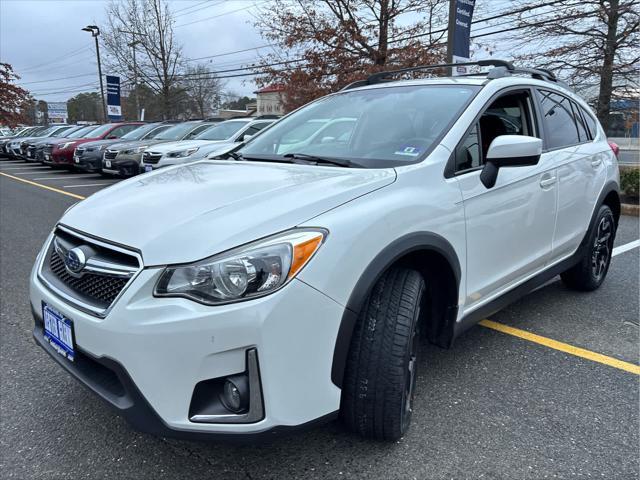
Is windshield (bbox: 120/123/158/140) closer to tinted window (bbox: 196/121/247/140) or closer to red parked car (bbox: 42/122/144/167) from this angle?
red parked car (bbox: 42/122/144/167)

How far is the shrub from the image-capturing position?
837 cm

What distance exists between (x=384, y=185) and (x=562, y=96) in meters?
2.34

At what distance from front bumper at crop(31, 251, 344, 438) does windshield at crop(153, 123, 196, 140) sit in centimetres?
1090

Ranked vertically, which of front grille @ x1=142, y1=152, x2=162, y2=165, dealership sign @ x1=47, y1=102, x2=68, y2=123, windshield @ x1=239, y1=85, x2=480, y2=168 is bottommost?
front grille @ x1=142, y1=152, x2=162, y2=165

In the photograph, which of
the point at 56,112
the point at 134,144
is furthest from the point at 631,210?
the point at 56,112

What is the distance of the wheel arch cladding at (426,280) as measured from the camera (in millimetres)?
1893

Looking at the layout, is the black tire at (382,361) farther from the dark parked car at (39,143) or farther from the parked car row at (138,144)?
the dark parked car at (39,143)

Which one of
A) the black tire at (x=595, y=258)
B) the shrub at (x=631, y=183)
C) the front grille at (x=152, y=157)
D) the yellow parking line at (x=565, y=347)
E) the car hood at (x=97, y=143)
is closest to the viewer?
the yellow parking line at (x=565, y=347)

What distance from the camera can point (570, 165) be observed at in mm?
3455

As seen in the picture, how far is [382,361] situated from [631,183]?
8.18 meters

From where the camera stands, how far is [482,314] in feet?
9.09

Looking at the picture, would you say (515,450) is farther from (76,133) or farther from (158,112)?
(158,112)

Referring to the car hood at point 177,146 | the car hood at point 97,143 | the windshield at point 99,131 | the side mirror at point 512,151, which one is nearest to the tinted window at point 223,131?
the car hood at point 177,146

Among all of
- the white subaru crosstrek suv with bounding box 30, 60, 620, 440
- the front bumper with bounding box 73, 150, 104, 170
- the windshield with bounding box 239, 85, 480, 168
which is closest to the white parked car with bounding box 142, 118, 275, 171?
the front bumper with bounding box 73, 150, 104, 170
